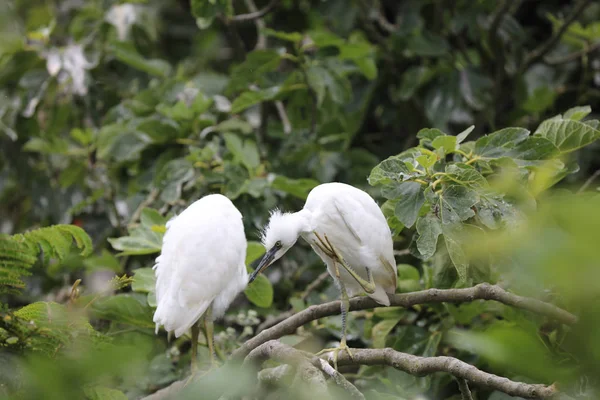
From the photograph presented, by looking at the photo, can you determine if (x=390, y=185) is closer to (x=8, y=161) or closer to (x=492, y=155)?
(x=492, y=155)

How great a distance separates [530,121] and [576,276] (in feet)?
12.2

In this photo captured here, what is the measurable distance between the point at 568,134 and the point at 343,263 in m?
0.86

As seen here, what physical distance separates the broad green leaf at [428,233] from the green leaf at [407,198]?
39 mm

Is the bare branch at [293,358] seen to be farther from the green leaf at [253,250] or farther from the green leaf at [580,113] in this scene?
the green leaf at [580,113]

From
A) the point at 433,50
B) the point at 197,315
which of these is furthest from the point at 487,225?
the point at 433,50

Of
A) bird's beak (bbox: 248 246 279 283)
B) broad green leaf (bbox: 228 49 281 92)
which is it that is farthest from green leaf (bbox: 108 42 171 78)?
bird's beak (bbox: 248 246 279 283)

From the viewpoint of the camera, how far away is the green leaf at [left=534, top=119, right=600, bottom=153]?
90.1 inches

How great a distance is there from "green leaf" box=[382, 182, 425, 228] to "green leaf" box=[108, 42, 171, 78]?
7.70 ft

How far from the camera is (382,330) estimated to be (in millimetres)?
2750

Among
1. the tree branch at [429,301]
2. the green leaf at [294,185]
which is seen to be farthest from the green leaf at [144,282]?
the green leaf at [294,185]

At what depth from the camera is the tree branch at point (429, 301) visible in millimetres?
1922

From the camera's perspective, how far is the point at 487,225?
6.73 feet

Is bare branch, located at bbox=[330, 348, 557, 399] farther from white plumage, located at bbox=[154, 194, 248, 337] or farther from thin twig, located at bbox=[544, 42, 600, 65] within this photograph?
thin twig, located at bbox=[544, 42, 600, 65]

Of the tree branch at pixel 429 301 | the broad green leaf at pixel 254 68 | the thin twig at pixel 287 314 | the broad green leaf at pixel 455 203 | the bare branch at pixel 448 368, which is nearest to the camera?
the bare branch at pixel 448 368
